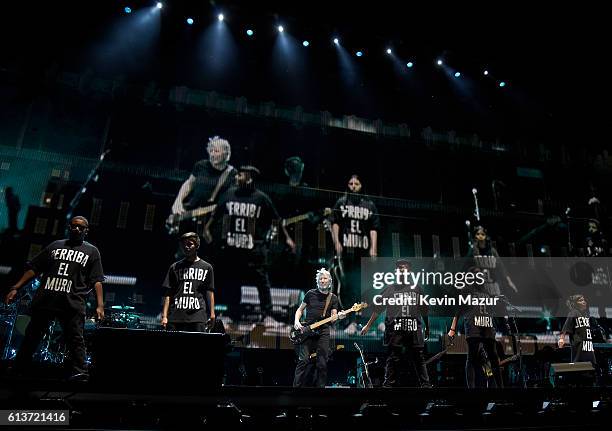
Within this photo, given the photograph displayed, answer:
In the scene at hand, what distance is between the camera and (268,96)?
11.8 m

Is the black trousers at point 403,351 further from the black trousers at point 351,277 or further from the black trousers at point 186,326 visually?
the black trousers at point 351,277

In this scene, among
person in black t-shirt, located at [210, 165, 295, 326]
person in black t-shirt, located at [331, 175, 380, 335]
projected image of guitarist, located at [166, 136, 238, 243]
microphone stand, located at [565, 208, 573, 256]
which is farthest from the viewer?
microphone stand, located at [565, 208, 573, 256]

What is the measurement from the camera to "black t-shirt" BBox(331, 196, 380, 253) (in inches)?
437

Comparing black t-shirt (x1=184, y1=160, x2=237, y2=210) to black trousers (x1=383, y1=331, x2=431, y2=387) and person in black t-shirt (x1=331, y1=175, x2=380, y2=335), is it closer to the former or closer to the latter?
person in black t-shirt (x1=331, y1=175, x2=380, y2=335)

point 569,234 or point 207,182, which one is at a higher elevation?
point 207,182

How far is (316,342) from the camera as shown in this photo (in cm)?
617

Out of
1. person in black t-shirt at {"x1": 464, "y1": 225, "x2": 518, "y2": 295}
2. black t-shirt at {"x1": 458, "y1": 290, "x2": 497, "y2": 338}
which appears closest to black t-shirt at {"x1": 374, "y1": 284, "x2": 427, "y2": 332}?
black t-shirt at {"x1": 458, "y1": 290, "x2": 497, "y2": 338}

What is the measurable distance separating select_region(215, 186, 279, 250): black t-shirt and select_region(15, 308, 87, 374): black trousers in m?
5.95

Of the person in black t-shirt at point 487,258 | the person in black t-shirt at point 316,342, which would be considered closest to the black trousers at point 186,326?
the person in black t-shirt at point 316,342

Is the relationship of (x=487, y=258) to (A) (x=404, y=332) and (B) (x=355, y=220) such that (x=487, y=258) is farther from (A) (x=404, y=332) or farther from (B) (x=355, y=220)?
(A) (x=404, y=332)

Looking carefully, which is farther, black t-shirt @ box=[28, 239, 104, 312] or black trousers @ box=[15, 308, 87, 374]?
black t-shirt @ box=[28, 239, 104, 312]

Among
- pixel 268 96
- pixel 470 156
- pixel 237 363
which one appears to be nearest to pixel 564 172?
pixel 470 156

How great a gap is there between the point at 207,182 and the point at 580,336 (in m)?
8.40

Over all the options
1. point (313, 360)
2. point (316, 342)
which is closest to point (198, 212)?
point (316, 342)
